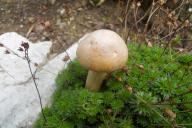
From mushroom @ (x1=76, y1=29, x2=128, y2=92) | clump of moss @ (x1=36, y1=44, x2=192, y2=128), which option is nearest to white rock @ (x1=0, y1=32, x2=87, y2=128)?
clump of moss @ (x1=36, y1=44, x2=192, y2=128)

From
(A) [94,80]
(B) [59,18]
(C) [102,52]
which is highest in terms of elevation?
(B) [59,18]

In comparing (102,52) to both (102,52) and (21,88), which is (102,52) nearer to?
(102,52)

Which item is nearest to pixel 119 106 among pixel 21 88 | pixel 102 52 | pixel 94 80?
pixel 94 80

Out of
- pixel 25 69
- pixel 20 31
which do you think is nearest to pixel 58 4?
A: pixel 20 31

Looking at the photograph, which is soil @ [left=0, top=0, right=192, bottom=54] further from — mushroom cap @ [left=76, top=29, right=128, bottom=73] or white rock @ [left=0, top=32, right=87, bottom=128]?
mushroom cap @ [left=76, top=29, right=128, bottom=73]

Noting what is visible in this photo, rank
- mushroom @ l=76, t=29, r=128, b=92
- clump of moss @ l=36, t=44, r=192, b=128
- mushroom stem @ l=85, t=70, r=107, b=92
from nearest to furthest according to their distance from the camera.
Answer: mushroom @ l=76, t=29, r=128, b=92 < clump of moss @ l=36, t=44, r=192, b=128 < mushroom stem @ l=85, t=70, r=107, b=92

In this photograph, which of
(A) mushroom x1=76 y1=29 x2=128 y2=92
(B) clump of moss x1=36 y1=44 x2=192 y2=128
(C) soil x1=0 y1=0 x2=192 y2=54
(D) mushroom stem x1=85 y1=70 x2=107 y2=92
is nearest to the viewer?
(A) mushroom x1=76 y1=29 x2=128 y2=92
